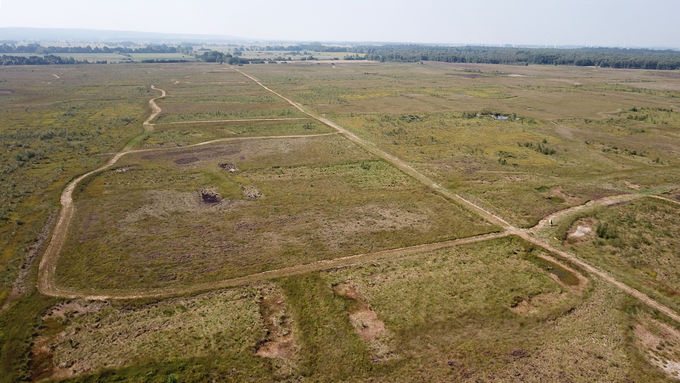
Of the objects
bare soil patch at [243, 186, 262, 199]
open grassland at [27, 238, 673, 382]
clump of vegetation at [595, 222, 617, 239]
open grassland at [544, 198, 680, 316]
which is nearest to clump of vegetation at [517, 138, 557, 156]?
open grassland at [544, 198, 680, 316]

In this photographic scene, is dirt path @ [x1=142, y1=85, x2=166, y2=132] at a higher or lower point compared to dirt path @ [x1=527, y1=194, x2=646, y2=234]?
higher

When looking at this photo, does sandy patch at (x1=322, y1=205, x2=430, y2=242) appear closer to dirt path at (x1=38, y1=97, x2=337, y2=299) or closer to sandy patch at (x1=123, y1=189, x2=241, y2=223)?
Answer: sandy patch at (x1=123, y1=189, x2=241, y2=223)

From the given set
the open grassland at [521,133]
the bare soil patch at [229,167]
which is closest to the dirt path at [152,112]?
the bare soil patch at [229,167]

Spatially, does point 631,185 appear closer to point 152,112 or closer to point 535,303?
point 535,303

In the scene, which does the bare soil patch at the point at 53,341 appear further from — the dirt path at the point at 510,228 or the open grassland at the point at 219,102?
the open grassland at the point at 219,102

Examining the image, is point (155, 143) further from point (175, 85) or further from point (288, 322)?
point (175, 85)

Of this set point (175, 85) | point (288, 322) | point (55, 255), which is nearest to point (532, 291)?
point (288, 322)
